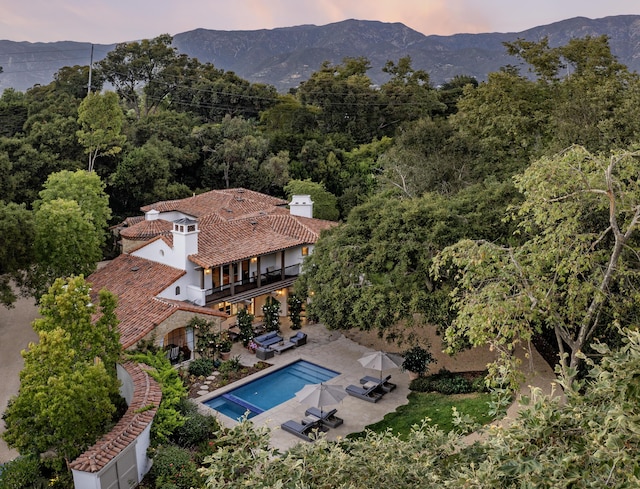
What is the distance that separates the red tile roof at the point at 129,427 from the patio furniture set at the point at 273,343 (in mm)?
6174

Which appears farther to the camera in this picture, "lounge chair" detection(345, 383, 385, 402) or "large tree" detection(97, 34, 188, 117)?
"large tree" detection(97, 34, 188, 117)

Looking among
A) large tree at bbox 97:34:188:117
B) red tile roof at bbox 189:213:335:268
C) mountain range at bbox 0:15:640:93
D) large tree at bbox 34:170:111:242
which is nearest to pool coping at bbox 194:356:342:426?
red tile roof at bbox 189:213:335:268

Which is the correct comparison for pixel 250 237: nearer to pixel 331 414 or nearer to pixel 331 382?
pixel 331 382

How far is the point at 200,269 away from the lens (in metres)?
23.2

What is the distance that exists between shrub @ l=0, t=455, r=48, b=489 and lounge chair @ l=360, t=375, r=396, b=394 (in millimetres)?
10142

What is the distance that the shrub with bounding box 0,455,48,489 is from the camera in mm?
12125

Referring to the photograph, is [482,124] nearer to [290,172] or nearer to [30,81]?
[290,172]

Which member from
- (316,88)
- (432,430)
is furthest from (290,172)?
(432,430)

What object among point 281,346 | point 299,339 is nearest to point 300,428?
point 281,346

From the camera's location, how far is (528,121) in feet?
96.4

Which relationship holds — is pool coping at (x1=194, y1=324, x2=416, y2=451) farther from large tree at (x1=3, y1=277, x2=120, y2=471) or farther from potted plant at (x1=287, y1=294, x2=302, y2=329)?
large tree at (x1=3, y1=277, x2=120, y2=471)

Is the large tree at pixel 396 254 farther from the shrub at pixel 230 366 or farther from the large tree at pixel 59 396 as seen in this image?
the large tree at pixel 59 396

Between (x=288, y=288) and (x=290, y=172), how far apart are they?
20688 mm

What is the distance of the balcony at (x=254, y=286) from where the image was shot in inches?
926
